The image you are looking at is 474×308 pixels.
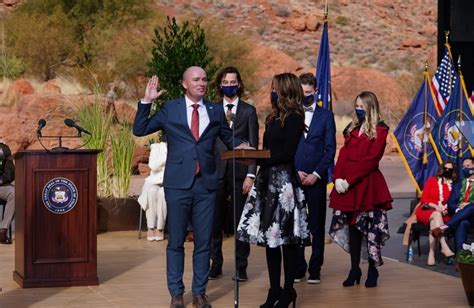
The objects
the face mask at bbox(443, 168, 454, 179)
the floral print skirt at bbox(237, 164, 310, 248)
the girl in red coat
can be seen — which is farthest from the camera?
the face mask at bbox(443, 168, 454, 179)

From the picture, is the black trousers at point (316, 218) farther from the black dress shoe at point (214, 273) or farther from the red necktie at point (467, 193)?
the red necktie at point (467, 193)

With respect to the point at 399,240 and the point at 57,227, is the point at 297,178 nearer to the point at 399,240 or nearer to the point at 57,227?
the point at 57,227

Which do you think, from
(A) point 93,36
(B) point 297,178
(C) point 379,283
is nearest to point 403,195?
(C) point 379,283

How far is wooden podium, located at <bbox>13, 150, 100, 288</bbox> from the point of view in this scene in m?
10.6

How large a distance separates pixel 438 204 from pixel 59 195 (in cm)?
422

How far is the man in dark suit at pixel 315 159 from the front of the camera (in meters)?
10.9

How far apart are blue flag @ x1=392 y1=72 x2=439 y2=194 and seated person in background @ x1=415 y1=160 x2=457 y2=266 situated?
2586mm

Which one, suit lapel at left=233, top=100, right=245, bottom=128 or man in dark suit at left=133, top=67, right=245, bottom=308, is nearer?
man in dark suit at left=133, top=67, right=245, bottom=308

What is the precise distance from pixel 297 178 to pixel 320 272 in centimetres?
250

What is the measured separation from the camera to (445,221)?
1234cm

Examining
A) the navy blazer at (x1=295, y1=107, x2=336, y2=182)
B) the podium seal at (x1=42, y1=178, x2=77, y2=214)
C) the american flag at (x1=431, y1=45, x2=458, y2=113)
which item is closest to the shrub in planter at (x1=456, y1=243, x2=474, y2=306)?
the navy blazer at (x1=295, y1=107, x2=336, y2=182)

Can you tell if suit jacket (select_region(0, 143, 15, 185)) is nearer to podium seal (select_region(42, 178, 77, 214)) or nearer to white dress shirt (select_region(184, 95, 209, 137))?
podium seal (select_region(42, 178, 77, 214))

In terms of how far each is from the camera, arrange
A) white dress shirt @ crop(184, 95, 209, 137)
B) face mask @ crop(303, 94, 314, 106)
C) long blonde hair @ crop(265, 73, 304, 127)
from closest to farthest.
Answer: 1. long blonde hair @ crop(265, 73, 304, 127)
2. white dress shirt @ crop(184, 95, 209, 137)
3. face mask @ crop(303, 94, 314, 106)

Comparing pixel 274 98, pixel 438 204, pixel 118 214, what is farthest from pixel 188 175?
pixel 118 214
